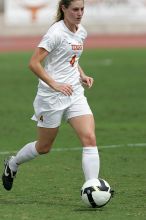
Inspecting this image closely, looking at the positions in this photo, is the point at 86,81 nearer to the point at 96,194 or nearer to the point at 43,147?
the point at 43,147

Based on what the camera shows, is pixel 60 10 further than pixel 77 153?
No

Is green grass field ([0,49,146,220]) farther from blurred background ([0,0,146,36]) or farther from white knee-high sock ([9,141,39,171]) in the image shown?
blurred background ([0,0,146,36])

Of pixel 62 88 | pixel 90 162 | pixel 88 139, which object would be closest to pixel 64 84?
pixel 62 88

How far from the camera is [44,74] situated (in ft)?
31.8

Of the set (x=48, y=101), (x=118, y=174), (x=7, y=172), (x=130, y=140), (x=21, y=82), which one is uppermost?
(x=48, y=101)

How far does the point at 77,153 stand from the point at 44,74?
447cm

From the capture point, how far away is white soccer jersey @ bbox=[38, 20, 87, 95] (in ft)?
32.4

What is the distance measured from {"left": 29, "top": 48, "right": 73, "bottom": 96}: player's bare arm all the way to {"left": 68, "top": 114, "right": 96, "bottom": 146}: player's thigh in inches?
13.0

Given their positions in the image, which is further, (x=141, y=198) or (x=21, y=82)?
(x=21, y=82)

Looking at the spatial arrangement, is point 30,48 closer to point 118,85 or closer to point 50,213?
point 118,85

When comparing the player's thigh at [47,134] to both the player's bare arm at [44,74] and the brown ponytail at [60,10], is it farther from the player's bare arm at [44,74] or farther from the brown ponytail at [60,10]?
the brown ponytail at [60,10]

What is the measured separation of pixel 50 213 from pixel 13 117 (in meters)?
9.62

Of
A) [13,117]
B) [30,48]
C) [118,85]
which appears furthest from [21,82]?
[30,48]

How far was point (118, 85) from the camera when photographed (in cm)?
A: 2488
